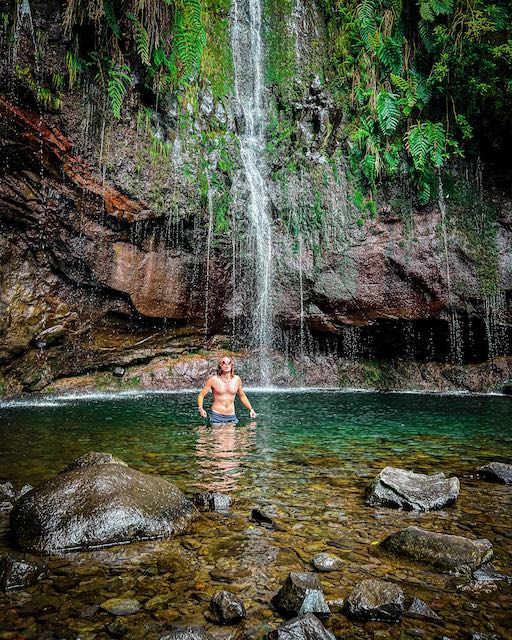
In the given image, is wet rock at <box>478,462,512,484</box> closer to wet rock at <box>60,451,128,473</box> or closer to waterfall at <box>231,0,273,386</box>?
wet rock at <box>60,451,128,473</box>

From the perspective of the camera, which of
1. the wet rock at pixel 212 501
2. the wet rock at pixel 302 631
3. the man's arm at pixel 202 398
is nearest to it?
the wet rock at pixel 302 631

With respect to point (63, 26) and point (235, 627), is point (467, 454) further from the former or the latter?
point (63, 26)

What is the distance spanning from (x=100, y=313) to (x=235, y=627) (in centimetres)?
1194

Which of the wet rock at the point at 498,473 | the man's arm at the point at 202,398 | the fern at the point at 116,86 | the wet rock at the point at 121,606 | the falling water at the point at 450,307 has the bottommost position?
the wet rock at the point at 498,473

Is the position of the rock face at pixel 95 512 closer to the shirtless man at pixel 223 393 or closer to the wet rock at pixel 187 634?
the wet rock at pixel 187 634

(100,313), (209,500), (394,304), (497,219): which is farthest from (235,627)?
(497,219)

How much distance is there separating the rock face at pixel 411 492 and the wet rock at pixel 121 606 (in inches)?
83.5

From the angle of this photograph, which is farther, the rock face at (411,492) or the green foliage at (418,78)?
the green foliage at (418,78)

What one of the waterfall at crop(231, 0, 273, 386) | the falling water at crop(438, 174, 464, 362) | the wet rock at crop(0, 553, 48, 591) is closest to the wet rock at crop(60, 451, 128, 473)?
the wet rock at crop(0, 553, 48, 591)

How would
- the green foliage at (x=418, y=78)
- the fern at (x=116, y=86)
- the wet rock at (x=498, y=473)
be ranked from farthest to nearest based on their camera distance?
the green foliage at (x=418, y=78), the fern at (x=116, y=86), the wet rock at (x=498, y=473)

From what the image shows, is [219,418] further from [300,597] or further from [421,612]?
[421,612]

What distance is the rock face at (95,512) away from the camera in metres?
2.85

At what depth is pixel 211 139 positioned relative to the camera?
44.9ft

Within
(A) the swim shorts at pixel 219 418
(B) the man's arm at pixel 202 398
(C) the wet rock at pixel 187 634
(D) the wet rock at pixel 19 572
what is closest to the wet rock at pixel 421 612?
(C) the wet rock at pixel 187 634
